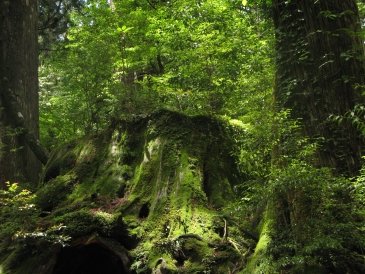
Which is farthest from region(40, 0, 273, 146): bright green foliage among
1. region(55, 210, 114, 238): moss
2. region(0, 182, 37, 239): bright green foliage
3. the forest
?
region(0, 182, 37, 239): bright green foliage

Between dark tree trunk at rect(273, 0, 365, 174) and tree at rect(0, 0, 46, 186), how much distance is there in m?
5.78

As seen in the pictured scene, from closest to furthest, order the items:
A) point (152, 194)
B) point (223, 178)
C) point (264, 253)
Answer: point (264, 253) → point (152, 194) → point (223, 178)

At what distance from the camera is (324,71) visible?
5160 millimetres

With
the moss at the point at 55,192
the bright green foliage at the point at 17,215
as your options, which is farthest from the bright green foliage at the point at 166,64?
the bright green foliage at the point at 17,215

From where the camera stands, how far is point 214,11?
10.7 metres

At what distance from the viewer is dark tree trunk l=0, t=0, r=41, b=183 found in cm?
882

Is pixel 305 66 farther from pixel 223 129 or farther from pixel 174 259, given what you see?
pixel 174 259

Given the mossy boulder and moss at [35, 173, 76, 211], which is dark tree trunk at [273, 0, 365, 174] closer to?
the mossy boulder

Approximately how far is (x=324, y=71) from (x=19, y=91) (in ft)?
23.4

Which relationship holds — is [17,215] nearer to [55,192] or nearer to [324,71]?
[55,192]

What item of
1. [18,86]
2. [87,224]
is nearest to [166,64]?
[18,86]

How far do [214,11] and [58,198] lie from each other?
6843 millimetres

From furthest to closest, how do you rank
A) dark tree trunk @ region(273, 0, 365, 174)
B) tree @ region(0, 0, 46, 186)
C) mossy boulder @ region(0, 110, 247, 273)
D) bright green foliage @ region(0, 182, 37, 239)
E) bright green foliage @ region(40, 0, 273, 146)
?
tree @ region(0, 0, 46, 186) → bright green foliage @ region(40, 0, 273, 146) → dark tree trunk @ region(273, 0, 365, 174) → bright green foliage @ region(0, 182, 37, 239) → mossy boulder @ region(0, 110, 247, 273)

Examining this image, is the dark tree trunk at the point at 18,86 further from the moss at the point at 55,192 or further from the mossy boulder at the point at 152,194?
the moss at the point at 55,192
